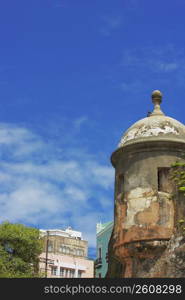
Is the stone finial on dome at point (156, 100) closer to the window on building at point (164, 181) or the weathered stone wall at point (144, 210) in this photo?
the weathered stone wall at point (144, 210)

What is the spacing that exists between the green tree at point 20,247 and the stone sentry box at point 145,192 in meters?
19.4

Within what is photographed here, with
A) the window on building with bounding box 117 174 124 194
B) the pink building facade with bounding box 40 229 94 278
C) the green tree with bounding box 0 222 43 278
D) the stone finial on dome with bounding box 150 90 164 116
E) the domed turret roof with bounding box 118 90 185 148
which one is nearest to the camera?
the domed turret roof with bounding box 118 90 185 148

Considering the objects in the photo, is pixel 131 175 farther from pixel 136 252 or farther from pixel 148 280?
pixel 148 280

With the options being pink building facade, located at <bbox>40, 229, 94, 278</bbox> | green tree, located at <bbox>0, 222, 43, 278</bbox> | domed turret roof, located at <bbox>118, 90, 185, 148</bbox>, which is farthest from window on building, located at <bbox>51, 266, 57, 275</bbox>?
domed turret roof, located at <bbox>118, 90, 185, 148</bbox>

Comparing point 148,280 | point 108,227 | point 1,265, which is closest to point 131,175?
point 148,280

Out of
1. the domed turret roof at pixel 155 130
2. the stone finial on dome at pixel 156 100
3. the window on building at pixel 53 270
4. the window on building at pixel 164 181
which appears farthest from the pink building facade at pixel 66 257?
the window on building at pixel 164 181

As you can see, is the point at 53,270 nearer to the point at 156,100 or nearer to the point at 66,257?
the point at 66,257

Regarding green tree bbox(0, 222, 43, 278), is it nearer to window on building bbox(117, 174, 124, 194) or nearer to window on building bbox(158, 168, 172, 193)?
window on building bbox(117, 174, 124, 194)

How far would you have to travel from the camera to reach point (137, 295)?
6.79m

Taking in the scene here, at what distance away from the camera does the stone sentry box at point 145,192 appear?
9.93 metres

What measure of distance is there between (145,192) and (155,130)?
129 cm

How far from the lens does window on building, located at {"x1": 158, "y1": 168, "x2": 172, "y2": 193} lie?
33.7 feet

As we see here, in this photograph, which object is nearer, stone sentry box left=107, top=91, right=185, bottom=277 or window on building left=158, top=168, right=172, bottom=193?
stone sentry box left=107, top=91, right=185, bottom=277

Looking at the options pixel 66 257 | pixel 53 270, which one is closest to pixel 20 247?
pixel 53 270
